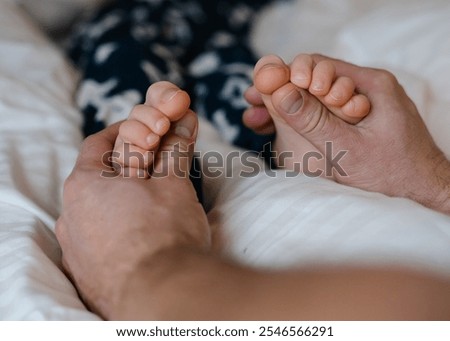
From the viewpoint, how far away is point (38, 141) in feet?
2.96

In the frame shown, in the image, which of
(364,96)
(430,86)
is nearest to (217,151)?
(364,96)

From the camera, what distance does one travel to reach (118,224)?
2.07ft

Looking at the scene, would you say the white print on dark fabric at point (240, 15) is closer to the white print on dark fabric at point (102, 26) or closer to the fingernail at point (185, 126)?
the white print on dark fabric at point (102, 26)

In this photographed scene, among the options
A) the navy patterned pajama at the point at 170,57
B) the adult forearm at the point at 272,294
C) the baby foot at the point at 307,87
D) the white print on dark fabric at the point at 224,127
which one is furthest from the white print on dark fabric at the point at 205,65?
the adult forearm at the point at 272,294

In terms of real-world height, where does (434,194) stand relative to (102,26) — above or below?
above

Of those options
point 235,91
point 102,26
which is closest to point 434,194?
point 235,91

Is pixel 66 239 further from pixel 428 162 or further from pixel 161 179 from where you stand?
pixel 428 162

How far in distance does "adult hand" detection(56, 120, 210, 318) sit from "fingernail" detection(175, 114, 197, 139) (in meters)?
0.03

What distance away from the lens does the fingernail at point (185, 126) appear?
2.45 ft

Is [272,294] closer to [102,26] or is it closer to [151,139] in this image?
[151,139]

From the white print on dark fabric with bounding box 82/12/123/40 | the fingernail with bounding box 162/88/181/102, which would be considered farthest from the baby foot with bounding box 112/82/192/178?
the white print on dark fabric with bounding box 82/12/123/40

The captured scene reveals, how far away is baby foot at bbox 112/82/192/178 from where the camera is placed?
2.30ft

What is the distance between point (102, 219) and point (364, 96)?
0.36 meters

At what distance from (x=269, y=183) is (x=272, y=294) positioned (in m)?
0.21
